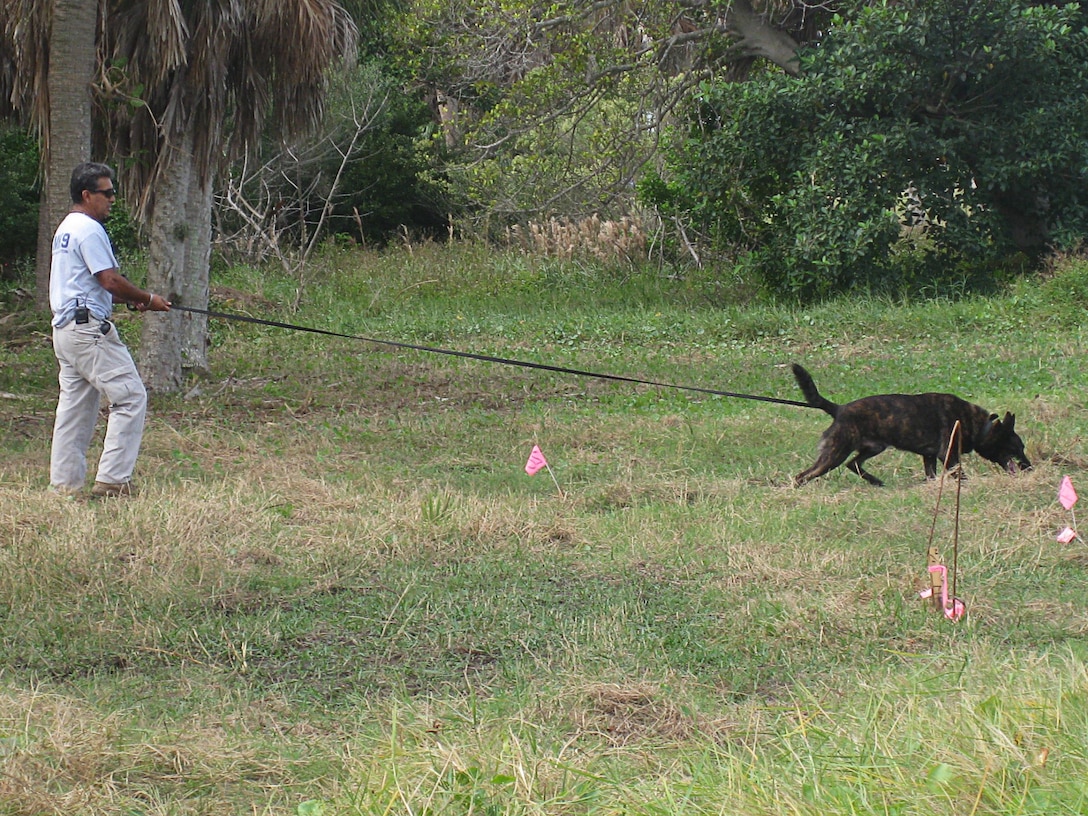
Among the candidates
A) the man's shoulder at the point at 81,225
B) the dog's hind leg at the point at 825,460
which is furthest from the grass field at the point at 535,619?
the man's shoulder at the point at 81,225

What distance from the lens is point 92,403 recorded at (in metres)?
7.66

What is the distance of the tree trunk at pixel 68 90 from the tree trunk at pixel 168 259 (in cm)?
135

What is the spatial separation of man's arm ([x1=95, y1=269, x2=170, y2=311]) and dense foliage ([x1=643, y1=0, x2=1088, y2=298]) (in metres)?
12.3

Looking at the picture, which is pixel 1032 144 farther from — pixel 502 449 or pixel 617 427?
pixel 502 449

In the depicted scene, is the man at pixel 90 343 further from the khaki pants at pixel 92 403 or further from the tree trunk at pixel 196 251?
the tree trunk at pixel 196 251

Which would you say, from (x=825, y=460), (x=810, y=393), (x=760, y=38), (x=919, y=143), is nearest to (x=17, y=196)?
(x=760, y=38)

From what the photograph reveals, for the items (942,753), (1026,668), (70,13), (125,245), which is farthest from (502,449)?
(125,245)

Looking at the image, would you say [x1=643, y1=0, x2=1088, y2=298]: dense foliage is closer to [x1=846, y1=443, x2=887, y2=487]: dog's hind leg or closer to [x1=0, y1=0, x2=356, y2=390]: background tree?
[x1=0, y1=0, x2=356, y2=390]: background tree

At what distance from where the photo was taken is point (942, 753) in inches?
134

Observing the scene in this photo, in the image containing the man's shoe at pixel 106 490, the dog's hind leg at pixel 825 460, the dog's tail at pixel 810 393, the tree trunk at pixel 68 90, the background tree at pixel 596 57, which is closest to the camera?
the man's shoe at pixel 106 490

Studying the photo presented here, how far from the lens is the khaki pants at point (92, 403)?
7.38 m

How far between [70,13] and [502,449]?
5120 mm

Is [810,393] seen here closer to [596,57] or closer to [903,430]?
[903,430]

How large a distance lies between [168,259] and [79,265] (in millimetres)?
5045
